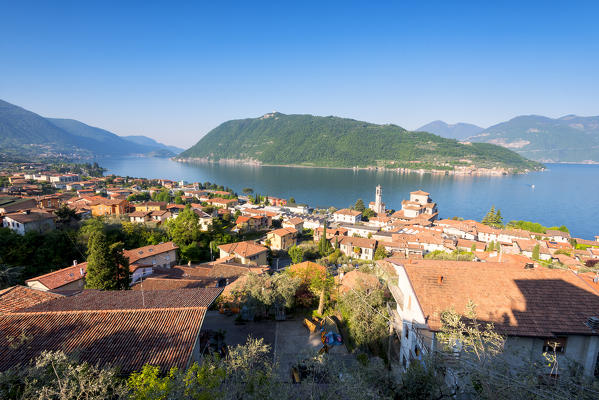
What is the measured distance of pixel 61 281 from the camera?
17.6 metres

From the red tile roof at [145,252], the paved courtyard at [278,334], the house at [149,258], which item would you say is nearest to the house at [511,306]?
the paved courtyard at [278,334]

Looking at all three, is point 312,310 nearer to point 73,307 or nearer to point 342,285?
point 342,285

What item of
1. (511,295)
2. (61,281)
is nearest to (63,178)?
(61,281)

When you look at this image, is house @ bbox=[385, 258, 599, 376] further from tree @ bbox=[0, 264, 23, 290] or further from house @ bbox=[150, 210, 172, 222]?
house @ bbox=[150, 210, 172, 222]

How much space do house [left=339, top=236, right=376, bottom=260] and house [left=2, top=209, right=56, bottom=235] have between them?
103 feet

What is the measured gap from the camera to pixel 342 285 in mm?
16078

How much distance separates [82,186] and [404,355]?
8426cm

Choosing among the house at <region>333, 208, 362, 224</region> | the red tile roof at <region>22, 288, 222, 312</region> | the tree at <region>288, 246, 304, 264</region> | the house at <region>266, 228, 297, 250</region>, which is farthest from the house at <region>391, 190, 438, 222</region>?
the red tile roof at <region>22, 288, 222, 312</region>

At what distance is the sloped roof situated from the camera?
7706 millimetres

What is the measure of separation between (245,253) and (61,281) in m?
13.9

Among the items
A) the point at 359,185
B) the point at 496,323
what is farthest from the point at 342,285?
the point at 359,185

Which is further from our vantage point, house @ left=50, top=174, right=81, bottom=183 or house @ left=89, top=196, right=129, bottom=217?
house @ left=50, top=174, right=81, bottom=183

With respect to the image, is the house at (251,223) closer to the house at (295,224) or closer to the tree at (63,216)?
the house at (295,224)

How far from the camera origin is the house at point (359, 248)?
36.4 meters
